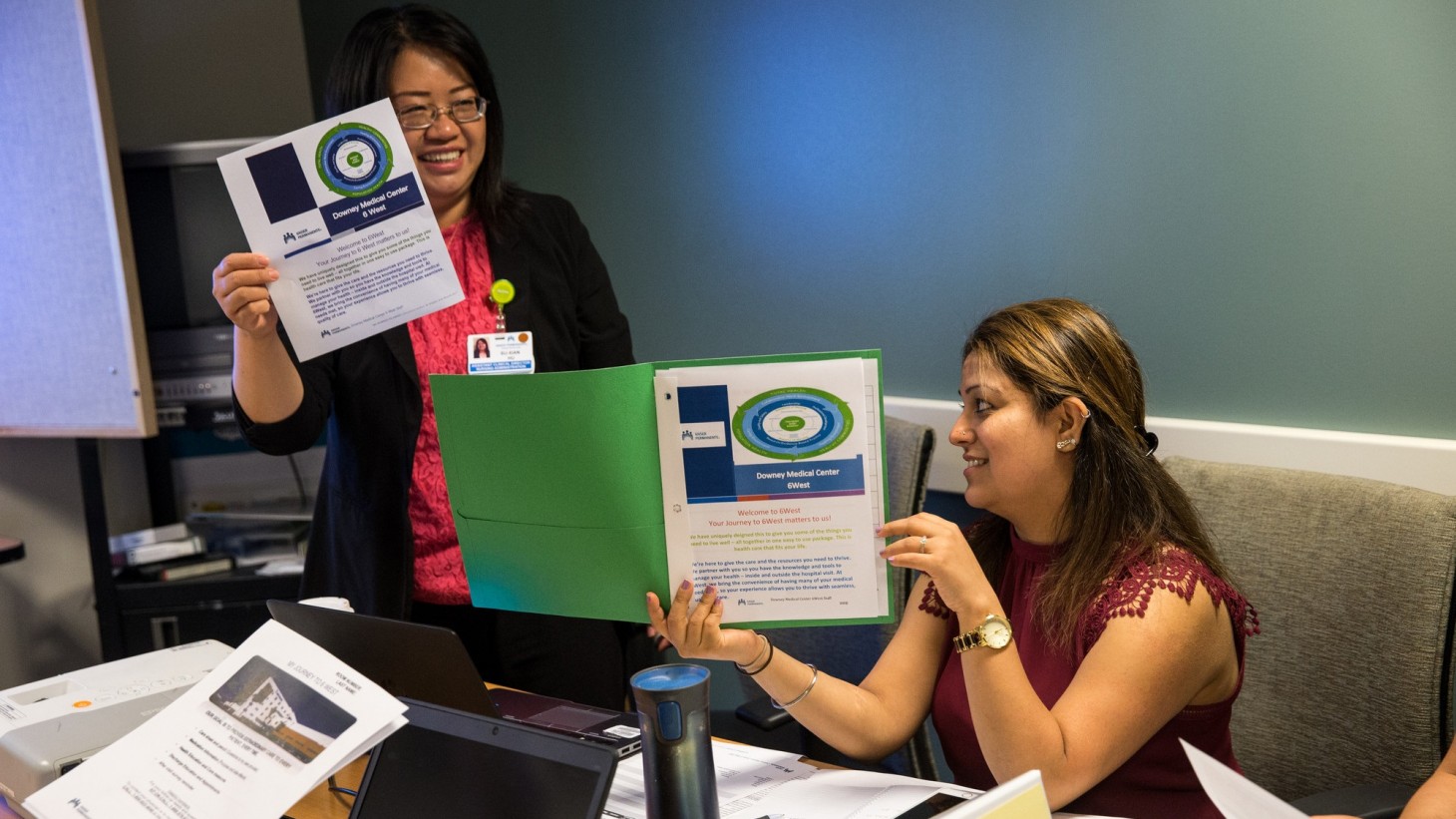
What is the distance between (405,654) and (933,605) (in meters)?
0.71

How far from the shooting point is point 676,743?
1217mm

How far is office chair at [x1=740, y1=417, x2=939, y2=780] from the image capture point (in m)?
2.20

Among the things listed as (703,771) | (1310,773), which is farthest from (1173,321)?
(703,771)

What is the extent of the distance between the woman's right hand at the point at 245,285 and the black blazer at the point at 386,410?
0.72 feet

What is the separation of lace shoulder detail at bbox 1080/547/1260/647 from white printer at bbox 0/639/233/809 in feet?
4.15

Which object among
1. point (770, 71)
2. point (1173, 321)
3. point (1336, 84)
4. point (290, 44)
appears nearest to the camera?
point (1336, 84)

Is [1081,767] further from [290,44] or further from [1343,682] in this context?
[290,44]

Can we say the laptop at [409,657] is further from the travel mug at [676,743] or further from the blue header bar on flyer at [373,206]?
the blue header bar on flyer at [373,206]

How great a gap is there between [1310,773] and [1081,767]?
1.59ft

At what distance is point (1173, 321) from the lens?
227 cm

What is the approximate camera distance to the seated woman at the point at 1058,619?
1.43m

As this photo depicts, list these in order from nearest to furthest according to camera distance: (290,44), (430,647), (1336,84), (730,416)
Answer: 1. (730,416)
2. (430,647)
3. (1336,84)
4. (290,44)

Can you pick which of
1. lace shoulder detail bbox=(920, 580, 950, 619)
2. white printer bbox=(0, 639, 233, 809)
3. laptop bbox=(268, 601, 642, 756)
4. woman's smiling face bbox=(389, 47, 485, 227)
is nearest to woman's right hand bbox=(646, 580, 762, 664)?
laptop bbox=(268, 601, 642, 756)

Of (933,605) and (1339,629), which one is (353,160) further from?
(1339,629)
